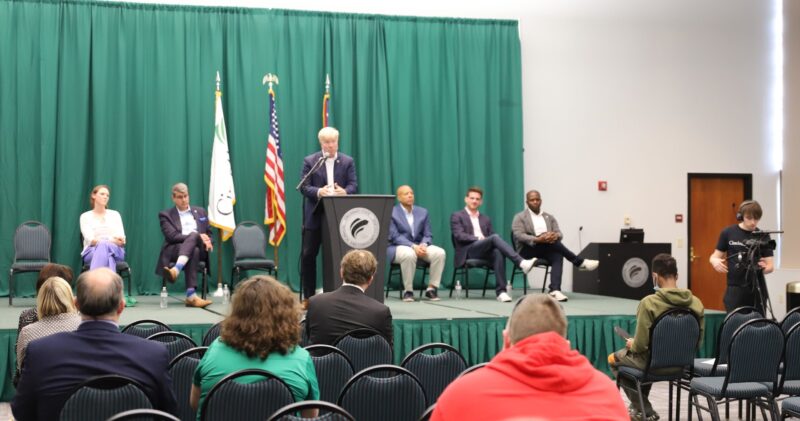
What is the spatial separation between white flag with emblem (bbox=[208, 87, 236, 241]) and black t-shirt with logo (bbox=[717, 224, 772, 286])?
482 cm

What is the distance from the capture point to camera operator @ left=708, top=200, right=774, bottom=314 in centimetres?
707

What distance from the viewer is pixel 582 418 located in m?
2.16

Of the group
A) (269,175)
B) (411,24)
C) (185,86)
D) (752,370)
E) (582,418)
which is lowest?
(752,370)

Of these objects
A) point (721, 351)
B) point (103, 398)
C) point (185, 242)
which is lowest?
point (721, 351)

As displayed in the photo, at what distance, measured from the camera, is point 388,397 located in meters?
3.25

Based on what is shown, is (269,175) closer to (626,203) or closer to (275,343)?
(626,203)

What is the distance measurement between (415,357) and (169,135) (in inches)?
259

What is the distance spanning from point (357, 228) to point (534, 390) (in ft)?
14.8

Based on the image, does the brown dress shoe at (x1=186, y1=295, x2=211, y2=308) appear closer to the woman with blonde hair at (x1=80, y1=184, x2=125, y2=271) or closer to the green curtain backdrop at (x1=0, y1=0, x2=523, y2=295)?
the woman with blonde hair at (x1=80, y1=184, x2=125, y2=271)

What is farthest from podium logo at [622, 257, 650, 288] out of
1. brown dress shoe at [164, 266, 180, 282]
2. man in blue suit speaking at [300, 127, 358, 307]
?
brown dress shoe at [164, 266, 180, 282]

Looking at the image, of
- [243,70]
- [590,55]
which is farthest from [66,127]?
[590,55]

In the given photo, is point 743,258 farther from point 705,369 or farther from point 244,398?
point 244,398

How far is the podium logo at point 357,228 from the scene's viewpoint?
660 cm

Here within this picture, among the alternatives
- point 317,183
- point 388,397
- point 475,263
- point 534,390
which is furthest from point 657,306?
point 475,263
